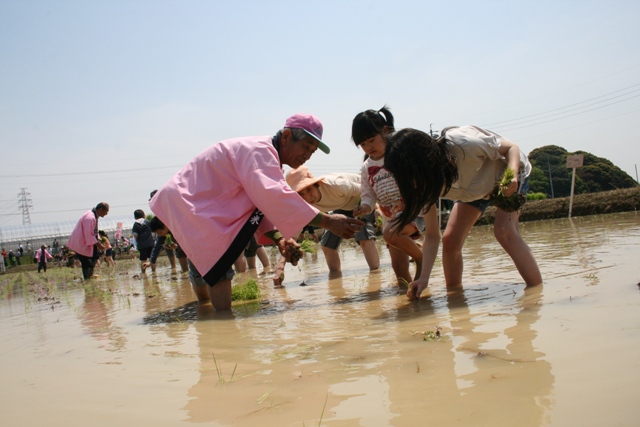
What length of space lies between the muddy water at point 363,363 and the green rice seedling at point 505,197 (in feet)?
1.98

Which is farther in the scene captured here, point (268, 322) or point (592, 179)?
point (592, 179)

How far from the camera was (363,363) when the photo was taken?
2.38m

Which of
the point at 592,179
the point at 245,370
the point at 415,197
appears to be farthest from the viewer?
the point at 592,179

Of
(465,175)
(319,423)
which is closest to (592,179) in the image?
(465,175)

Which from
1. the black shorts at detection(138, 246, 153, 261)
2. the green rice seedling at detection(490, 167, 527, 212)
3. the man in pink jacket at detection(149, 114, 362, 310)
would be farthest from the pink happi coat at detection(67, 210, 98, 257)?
the green rice seedling at detection(490, 167, 527, 212)

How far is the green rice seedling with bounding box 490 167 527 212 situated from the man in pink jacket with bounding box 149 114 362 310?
1038 millimetres

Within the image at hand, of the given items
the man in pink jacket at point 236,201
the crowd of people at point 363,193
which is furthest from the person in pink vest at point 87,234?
the man in pink jacket at point 236,201

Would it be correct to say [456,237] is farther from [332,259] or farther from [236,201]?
[332,259]

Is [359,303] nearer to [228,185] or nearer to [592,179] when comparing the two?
[228,185]

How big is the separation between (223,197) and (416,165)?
1.65 meters

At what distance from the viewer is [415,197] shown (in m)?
3.72

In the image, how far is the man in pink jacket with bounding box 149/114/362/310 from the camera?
4195mm

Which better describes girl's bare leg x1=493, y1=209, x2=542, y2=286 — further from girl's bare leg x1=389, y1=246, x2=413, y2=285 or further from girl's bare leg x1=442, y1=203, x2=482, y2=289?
girl's bare leg x1=389, y1=246, x2=413, y2=285

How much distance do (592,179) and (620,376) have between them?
43606 millimetres
